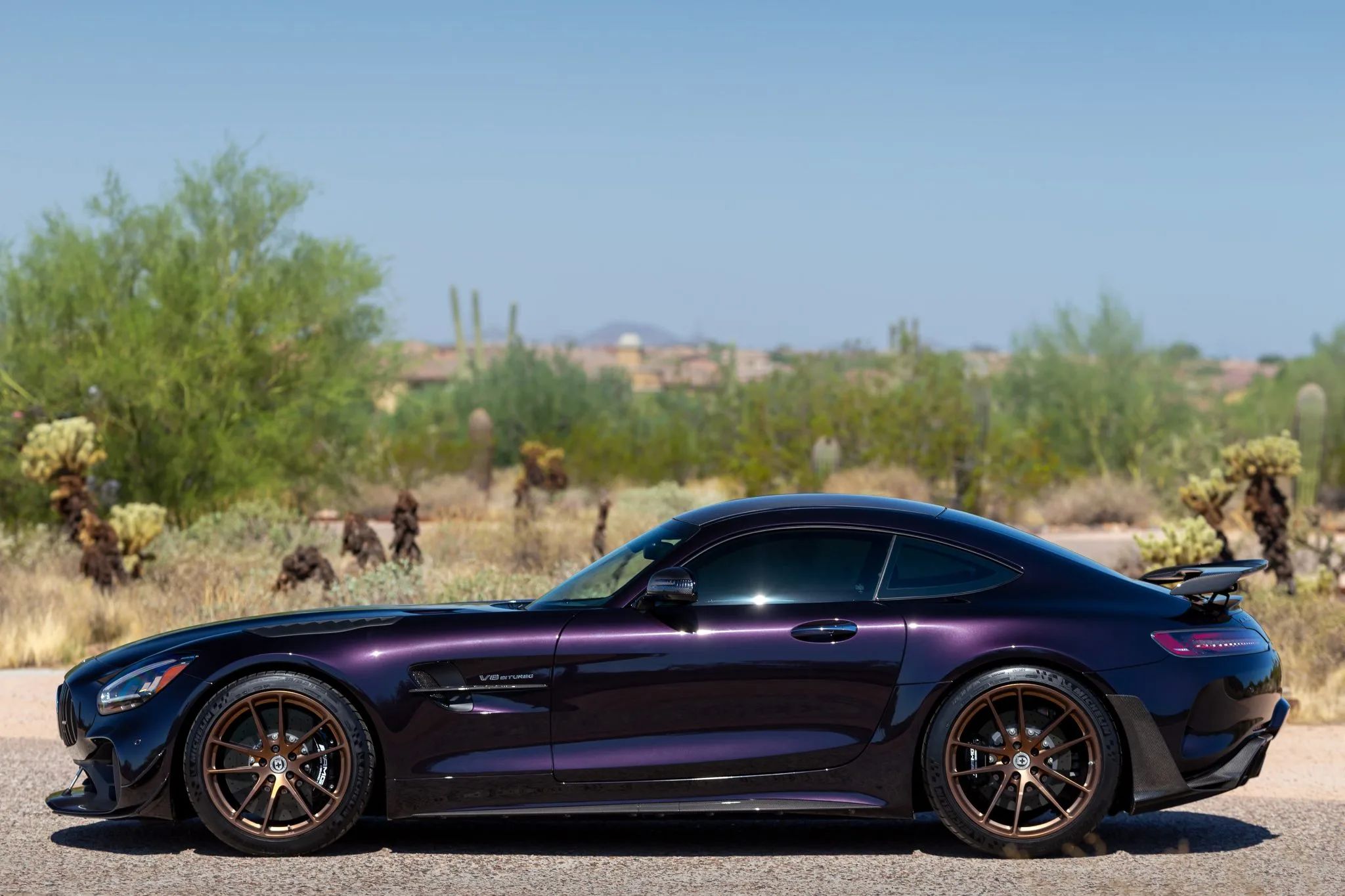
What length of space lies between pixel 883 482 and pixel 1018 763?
20.9 meters

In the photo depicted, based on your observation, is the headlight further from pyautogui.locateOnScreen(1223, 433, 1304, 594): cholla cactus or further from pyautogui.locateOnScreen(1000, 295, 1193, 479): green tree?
pyautogui.locateOnScreen(1000, 295, 1193, 479): green tree

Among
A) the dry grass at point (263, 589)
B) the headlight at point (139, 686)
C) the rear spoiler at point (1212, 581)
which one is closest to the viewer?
the headlight at point (139, 686)

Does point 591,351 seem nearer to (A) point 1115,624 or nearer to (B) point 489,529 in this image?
(B) point 489,529

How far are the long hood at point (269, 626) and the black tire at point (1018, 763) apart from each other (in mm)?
1809

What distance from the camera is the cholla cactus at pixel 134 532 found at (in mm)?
15523

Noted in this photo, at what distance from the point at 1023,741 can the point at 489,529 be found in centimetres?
1463

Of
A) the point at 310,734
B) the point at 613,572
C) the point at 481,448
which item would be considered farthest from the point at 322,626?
the point at 481,448

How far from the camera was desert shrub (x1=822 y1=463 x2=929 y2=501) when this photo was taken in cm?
2706

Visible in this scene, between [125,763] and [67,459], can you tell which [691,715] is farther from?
[67,459]

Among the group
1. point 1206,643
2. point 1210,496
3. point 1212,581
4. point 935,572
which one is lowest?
point 1206,643

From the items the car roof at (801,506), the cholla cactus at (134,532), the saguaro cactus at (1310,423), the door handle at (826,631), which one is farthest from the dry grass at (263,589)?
the saguaro cactus at (1310,423)

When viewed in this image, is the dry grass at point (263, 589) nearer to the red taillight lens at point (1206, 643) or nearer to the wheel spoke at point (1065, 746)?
the red taillight lens at point (1206, 643)

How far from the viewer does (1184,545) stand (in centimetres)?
1338

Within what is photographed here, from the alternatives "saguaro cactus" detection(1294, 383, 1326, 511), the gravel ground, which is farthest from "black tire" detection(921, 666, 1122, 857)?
"saguaro cactus" detection(1294, 383, 1326, 511)
